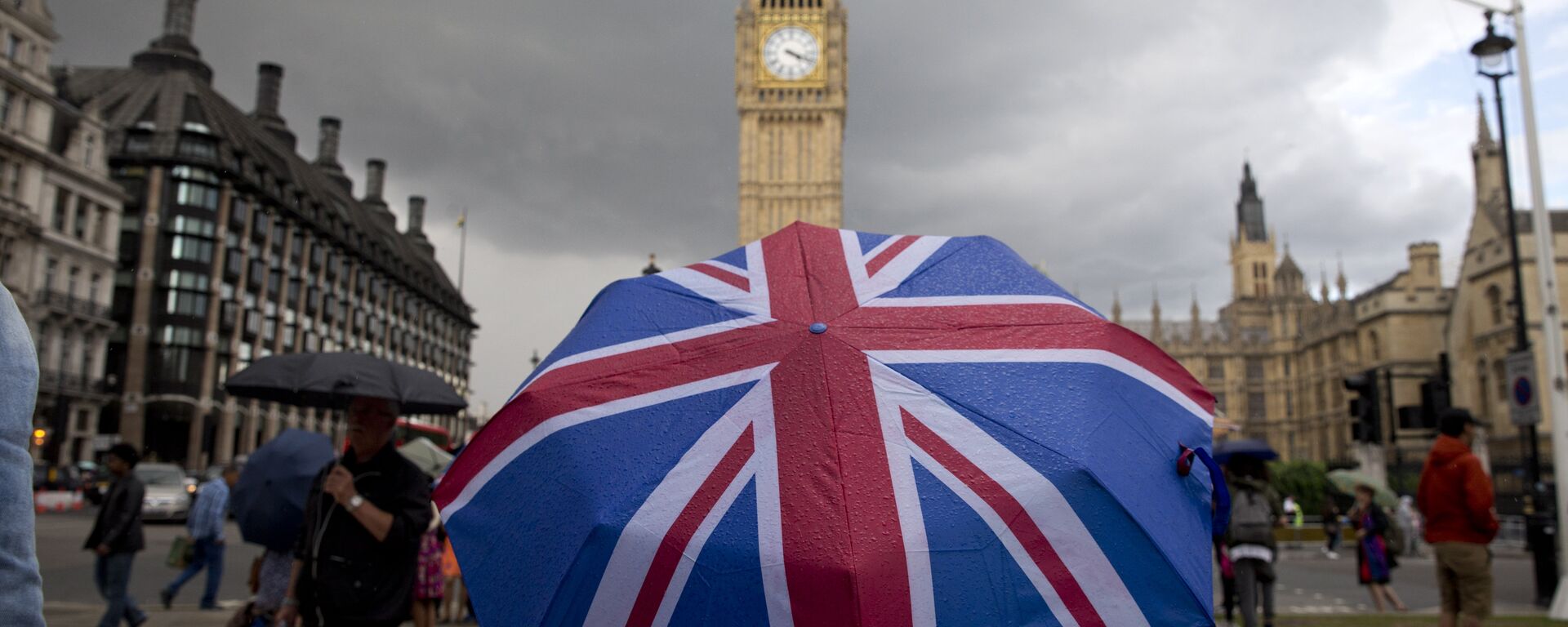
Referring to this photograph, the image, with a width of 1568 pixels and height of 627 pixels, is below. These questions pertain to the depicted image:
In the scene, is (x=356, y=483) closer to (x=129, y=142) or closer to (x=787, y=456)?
(x=787, y=456)

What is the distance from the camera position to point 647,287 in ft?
9.45

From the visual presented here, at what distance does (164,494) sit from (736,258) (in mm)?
28080

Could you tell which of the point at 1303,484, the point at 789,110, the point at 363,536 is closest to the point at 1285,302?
the point at 789,110

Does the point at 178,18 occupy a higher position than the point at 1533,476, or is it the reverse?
the point at 178,18

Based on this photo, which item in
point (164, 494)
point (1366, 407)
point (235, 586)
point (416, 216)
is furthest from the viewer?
point (416, 216)

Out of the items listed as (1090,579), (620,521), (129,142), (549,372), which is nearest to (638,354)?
(549,372)

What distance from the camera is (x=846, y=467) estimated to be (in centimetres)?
221

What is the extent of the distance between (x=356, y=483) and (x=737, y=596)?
299 cm

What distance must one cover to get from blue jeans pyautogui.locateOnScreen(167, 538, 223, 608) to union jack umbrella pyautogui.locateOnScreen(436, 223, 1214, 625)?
975 centimetres

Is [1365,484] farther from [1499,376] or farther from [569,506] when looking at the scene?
[1499,376]

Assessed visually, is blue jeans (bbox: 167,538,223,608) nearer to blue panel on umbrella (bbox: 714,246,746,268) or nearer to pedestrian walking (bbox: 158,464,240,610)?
pedestrian walking (bbox: 158,464,240,610)

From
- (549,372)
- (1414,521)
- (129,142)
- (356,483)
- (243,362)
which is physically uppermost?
(129,142)

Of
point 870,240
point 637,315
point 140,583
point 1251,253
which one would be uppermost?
point 1251,253

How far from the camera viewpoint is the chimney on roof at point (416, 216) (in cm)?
10125
